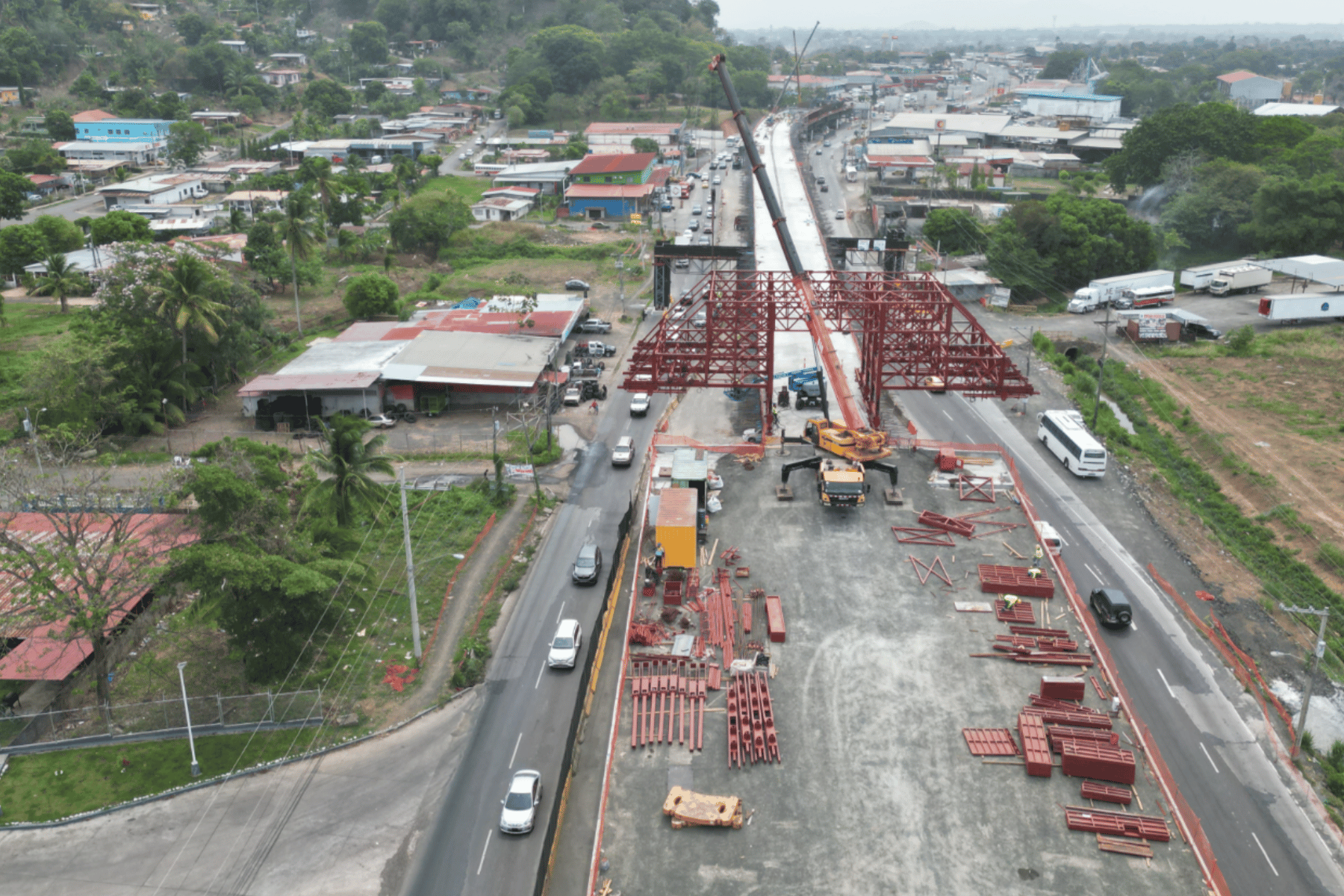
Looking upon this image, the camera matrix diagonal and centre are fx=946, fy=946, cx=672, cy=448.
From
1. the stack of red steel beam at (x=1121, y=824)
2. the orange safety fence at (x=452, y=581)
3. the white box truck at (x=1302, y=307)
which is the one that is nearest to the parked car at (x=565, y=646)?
the orange safety fence at (x=452, y=581)

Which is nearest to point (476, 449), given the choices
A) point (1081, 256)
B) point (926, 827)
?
point (926, 827)

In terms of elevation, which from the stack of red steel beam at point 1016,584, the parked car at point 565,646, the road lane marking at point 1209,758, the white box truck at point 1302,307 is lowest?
the road lane marking at point 1209,758

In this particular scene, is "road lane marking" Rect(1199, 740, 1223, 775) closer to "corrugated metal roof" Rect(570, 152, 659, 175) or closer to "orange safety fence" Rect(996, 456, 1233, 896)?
"orange safety fence" Rect(996, 456, 1233, 896)

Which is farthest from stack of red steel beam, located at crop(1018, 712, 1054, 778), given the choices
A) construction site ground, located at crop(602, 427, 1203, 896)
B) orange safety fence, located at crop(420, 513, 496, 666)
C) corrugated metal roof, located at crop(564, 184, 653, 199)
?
corrugated metal roof, located at crop(564, 184, 653, 199)

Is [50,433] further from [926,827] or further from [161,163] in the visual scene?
[161,163]

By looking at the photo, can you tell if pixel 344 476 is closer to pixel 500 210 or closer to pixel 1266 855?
pixel 1266 855

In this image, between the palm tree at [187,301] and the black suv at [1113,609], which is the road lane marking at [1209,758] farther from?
the palm tree at [187,301]

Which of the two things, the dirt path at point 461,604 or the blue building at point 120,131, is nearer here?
the dirt path at point 461,604
